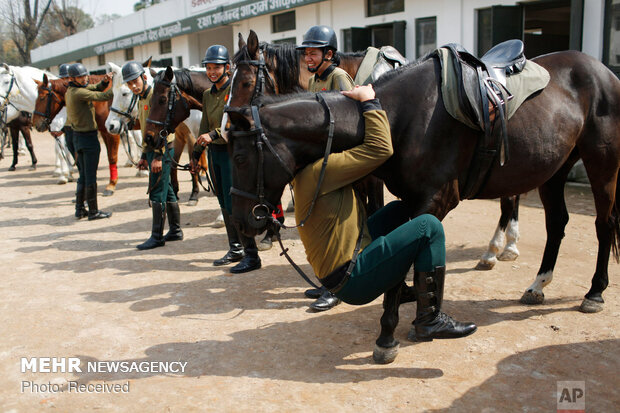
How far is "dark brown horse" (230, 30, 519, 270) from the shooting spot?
16.0 ft

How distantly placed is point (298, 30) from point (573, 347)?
1343 centimetres

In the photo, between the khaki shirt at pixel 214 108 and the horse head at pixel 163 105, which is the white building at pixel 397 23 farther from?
the horse head at pixel 163 105

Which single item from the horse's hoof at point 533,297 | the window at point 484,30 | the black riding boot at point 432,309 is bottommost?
the horse's hoof at point 533,297

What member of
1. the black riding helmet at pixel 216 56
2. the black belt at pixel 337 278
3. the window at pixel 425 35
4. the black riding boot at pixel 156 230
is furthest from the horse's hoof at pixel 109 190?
the black belt at pixel 337 278

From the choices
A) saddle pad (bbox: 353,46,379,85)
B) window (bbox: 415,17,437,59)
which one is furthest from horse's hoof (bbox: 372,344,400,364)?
window (bbox: 415,17,437,59)

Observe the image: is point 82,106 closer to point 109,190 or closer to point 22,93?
point 109,190

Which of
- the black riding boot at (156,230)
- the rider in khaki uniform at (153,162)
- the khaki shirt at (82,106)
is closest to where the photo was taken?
the rider in khaki uniform at (153,162)

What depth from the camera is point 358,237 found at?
9.87 feet

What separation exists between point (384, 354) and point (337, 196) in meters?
1.05

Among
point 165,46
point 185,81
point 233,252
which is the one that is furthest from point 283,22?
point 233,252

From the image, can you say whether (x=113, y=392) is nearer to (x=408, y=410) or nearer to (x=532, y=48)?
(x=408, y=410)

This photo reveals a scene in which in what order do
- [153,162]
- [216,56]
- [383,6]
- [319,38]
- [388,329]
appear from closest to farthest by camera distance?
[388,329]
[319,38]
[216,56]
[153,162]
[383,6]

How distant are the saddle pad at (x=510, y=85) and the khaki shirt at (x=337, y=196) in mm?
507

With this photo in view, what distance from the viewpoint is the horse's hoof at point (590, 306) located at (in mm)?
3953
